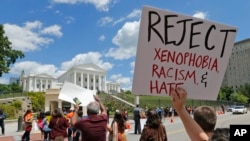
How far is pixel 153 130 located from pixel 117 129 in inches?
44.2

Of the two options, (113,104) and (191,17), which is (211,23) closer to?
(191,17)

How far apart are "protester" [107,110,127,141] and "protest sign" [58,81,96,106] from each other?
4.92ft

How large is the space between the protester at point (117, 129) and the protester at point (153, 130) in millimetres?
892

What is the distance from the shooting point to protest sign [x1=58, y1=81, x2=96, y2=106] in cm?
843

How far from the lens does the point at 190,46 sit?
3.73 metres

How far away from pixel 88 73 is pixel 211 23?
433ft

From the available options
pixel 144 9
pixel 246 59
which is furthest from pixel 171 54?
pixel 246 59

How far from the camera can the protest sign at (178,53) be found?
3590 millimetres

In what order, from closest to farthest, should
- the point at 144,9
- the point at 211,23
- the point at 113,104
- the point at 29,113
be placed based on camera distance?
the point at 144,9 < the point at 211,23 < the point at 29,113 < the point at 113,104

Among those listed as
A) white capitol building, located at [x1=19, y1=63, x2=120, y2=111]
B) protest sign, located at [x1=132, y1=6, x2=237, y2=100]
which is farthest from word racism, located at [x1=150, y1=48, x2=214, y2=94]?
white capitol building, located at [x1=19, y1=63, x2=120, y2=111]

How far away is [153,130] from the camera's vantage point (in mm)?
6250

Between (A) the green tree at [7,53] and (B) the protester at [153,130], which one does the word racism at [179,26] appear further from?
(A) the green tree at [7,53]

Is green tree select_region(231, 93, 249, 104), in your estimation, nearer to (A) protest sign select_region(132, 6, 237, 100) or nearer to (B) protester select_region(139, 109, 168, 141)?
(B) protester select_region(139, 109, 168, 141)

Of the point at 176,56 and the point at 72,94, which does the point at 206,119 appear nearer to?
the point at 176,56
